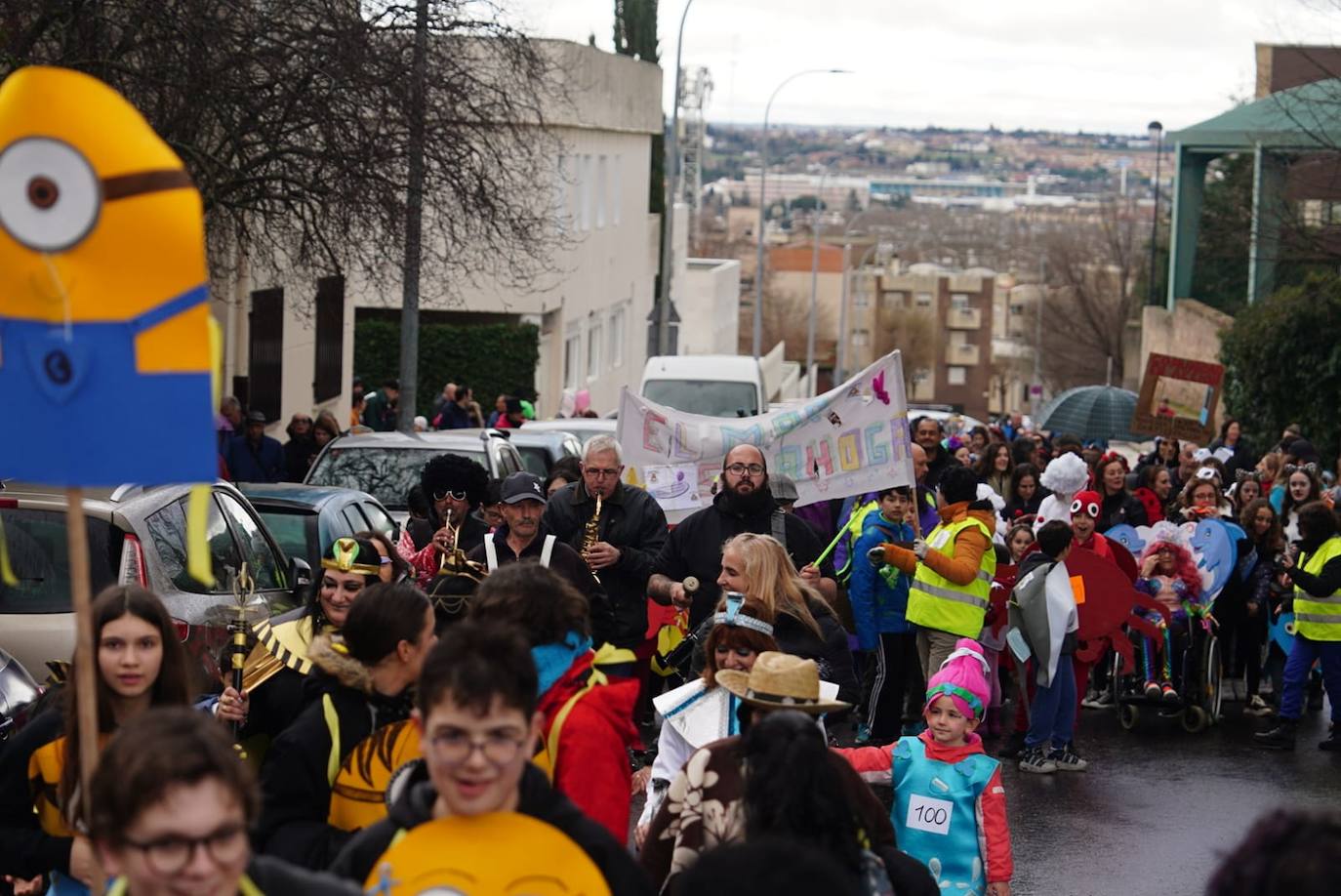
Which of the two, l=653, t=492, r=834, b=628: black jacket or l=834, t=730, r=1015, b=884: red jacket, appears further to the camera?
l=653, t=492, r=834, b=628: black jacket

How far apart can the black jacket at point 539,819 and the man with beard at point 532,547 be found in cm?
431

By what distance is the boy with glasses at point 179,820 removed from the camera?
3428mm

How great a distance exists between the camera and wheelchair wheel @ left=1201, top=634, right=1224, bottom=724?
1379 centimetres

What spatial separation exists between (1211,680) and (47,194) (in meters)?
11.0

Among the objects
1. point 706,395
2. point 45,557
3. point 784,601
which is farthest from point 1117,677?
point 706,395

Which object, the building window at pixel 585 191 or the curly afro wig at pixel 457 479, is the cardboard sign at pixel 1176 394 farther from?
the building window at pixel 585 191

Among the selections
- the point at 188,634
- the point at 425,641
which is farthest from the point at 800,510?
the point at 425,641

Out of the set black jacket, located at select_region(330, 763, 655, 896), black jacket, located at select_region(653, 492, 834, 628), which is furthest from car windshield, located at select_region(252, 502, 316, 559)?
black jacket, located at select_region(330, 763, 655, 896)

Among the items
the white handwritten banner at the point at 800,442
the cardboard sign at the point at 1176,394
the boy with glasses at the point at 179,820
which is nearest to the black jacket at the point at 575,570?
the white handwritten banner at the point at 800,442

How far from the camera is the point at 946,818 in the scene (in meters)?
6.66

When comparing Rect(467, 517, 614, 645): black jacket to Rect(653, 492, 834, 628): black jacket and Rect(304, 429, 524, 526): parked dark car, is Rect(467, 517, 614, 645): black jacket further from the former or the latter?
Rect(304, 429, 524, 526): parked dark car

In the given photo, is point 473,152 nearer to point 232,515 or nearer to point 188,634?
point 232,515

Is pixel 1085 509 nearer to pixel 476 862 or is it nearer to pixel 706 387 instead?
pixel 476 862

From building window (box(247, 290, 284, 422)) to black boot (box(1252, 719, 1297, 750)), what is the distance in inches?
623
